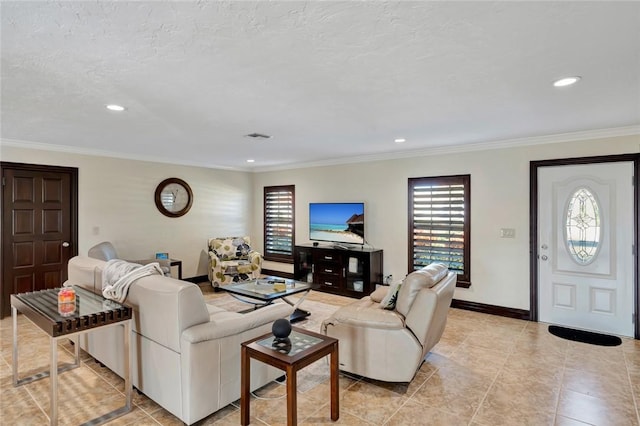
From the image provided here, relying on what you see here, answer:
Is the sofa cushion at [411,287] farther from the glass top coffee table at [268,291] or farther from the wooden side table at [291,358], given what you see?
the glass top coffee table at [268,291]

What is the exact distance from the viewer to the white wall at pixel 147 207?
517 centimetres

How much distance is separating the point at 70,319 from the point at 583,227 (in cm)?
521

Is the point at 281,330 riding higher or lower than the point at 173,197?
lower

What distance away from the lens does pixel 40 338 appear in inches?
152

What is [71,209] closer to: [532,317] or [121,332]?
[121,332]

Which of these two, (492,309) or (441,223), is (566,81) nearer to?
(441,223)

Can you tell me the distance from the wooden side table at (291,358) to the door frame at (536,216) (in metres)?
3.41

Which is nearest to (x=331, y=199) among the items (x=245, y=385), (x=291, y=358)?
(x=245, y=385)

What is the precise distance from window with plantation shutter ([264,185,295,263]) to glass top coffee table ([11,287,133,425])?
4501mm

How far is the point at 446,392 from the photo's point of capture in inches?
108

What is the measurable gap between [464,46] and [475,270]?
3672 mm

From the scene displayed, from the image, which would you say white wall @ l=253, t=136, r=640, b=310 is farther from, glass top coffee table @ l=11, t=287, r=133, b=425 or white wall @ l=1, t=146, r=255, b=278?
glass top coffee table @ l=11, t=287, r=133, b=425

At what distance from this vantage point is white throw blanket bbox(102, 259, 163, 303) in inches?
104

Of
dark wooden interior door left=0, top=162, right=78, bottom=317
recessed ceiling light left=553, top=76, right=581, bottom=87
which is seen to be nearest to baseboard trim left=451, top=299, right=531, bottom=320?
recessed ceiling light left=553, top=76, right=581, bottom=87
